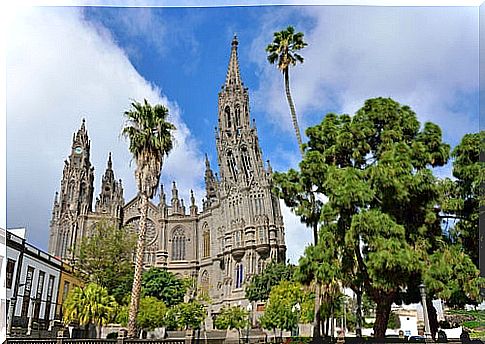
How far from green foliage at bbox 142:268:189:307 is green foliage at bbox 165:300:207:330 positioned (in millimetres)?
2772

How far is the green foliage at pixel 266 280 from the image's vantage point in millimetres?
20656

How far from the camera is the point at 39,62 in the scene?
345 inches

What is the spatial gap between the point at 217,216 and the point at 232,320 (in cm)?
610

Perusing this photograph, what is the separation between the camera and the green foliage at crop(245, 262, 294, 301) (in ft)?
67.8

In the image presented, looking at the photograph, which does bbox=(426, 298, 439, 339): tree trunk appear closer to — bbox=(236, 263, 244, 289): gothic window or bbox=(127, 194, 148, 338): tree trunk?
bbox=(127, 194, 148, 338): tree trunk

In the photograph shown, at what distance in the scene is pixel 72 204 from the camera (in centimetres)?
2402

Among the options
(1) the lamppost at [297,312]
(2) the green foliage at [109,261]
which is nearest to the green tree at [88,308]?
(2) the green foliage at [109,261]

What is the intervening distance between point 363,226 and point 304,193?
1.85m

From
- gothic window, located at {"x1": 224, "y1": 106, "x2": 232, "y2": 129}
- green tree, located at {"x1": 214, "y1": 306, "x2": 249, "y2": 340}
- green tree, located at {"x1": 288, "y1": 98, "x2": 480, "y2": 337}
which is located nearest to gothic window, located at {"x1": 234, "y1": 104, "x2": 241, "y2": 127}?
gothic window, located at {"x1": 224, "y1": 106, "x2": 232, "y2": 129}

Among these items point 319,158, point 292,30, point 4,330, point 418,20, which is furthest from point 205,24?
point 4,330

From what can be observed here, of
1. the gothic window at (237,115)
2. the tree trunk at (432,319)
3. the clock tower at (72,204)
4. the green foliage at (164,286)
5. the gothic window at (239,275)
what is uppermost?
the gothic window at (237,115)

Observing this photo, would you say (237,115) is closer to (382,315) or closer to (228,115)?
(228,115)

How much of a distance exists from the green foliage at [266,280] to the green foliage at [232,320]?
1.67 metres

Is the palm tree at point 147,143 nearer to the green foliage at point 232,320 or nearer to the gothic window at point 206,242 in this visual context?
Result: the green foliage at point 232,320
